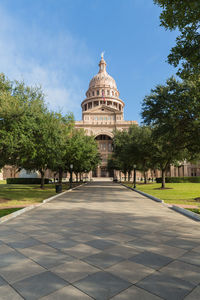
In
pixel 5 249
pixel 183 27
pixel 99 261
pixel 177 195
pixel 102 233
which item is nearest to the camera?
pixel 99 261

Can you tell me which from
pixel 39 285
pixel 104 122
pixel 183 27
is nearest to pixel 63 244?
pixel 39 285

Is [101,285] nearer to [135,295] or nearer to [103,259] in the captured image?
[135,295]

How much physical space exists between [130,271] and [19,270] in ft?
6.96

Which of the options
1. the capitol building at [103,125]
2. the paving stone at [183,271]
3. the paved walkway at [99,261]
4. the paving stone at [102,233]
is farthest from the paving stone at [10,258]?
the capitol building at [103,125]

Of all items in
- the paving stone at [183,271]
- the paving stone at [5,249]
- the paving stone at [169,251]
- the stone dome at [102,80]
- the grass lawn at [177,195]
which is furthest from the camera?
the stone dome at [102,80]

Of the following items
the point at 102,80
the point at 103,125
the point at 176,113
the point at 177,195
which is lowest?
the point at 177,195

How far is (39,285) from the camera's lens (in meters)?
3.39

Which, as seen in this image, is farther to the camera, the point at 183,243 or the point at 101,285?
the point at 183,243

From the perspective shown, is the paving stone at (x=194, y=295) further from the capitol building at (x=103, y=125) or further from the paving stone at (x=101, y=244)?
the capitol building at (x=103, y=125)

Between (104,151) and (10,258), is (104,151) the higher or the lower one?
the higher one

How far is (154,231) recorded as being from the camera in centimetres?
683

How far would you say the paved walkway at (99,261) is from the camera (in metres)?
3.23

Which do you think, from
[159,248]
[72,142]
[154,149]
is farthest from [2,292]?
[154,149]

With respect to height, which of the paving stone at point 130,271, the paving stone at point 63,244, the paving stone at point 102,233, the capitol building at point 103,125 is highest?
the capitol building at point 103,125
